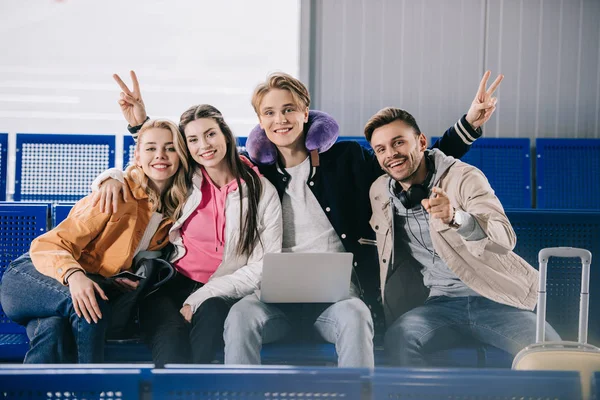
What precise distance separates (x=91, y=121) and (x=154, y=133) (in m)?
3.57

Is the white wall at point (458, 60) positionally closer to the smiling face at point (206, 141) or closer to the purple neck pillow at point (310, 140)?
the purple neck pillow at point (310, 140)

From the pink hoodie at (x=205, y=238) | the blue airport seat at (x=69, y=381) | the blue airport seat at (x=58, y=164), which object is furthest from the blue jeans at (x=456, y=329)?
the blue airport seat at (x=58, y=164)

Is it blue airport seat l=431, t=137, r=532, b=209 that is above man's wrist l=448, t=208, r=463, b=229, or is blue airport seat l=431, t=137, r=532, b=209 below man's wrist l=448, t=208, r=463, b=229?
above

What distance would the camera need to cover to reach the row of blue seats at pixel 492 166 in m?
4.55

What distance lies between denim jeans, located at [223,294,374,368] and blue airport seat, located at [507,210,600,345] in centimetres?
87

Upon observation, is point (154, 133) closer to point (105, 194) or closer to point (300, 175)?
point (105, 194)

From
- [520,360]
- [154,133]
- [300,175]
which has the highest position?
[154,133]

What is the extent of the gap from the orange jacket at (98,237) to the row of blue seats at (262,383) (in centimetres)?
126

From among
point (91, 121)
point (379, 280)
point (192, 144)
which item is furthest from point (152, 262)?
point (91, 121)

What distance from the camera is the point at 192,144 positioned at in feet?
8.23

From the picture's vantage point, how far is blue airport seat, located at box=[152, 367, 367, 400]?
39.0 inches

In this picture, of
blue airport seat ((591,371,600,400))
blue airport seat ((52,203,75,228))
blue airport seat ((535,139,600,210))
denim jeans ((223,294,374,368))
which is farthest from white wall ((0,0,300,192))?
blue airport seat ((591,371,600,400))

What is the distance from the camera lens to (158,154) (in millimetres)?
2449

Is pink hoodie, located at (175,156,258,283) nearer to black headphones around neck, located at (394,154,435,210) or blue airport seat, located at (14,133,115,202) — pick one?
black headphones around neck, located at (394,154,435,210)
